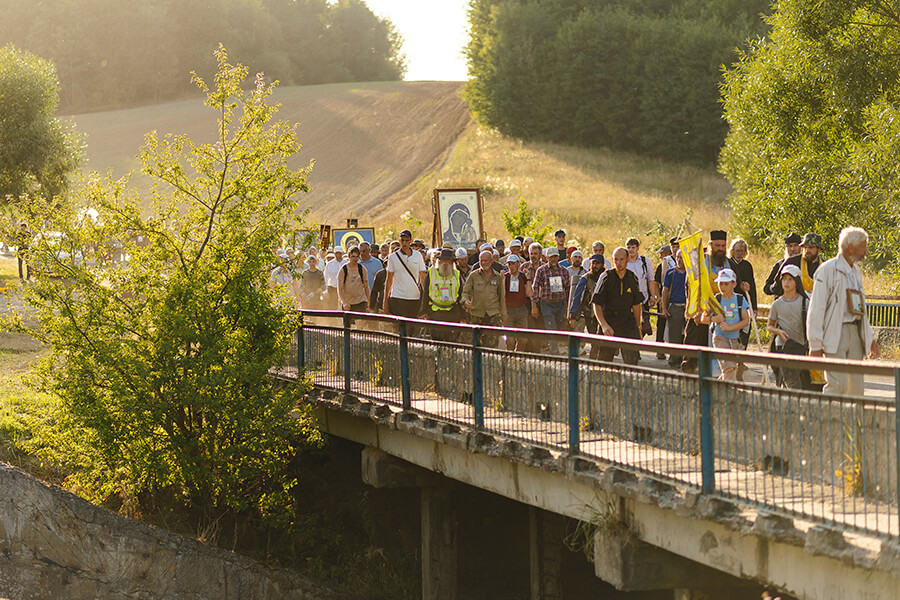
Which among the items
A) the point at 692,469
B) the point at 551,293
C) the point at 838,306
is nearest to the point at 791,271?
the point at 838,306

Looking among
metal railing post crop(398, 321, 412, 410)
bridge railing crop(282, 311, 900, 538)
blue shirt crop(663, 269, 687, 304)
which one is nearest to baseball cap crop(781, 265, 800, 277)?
bridge railing crop(282, 311, 900, 538)

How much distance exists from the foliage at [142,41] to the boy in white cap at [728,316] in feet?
304

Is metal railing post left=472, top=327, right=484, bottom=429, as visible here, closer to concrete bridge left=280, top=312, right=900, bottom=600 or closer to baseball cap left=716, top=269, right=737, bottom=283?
concrete bridge left=280, top=312, right=900, bottom=600

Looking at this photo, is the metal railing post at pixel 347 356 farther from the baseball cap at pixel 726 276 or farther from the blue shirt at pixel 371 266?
the baseball cap at pixel 726 276

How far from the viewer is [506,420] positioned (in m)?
9.97

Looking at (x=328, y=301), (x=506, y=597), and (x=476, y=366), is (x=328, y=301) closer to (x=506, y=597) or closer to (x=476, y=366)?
(x=506, y=597)

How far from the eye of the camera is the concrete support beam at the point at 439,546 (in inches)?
509

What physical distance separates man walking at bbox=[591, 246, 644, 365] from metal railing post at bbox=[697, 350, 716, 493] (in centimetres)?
421

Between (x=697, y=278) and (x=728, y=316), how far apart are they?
0.52 metres

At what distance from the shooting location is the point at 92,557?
12891 mm

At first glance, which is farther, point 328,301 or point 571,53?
point 571,53

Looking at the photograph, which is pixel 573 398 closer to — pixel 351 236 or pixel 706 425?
pixel 706 425

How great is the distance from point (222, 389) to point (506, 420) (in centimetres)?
451

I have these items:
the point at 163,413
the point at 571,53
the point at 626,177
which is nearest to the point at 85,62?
the point at 571,53
